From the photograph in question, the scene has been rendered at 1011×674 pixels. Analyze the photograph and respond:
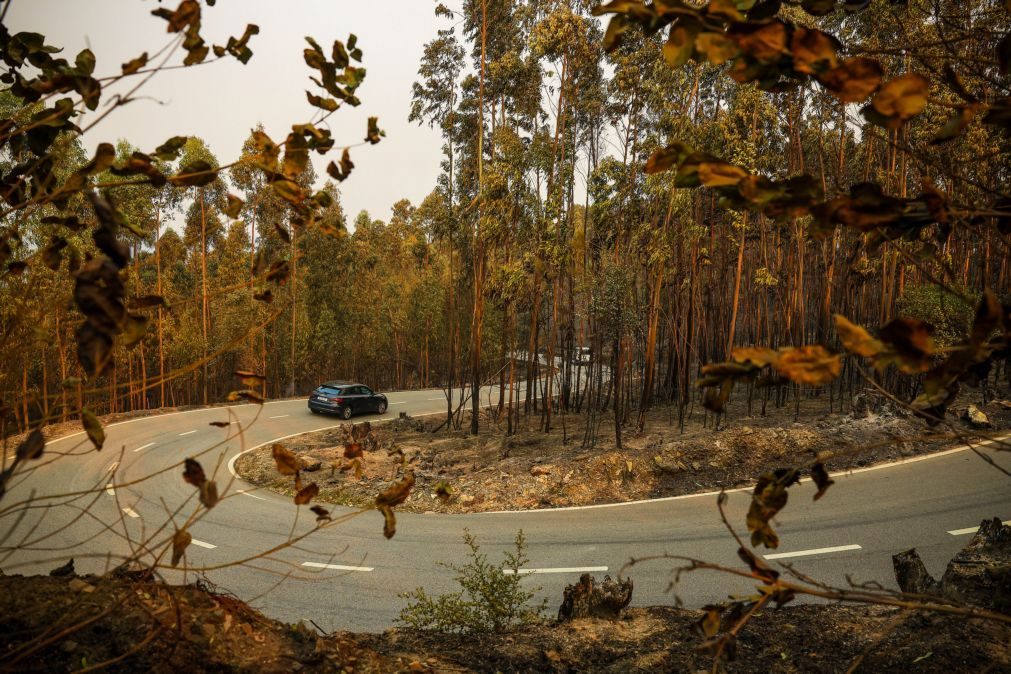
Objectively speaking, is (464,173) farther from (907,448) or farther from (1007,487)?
(1007,487)

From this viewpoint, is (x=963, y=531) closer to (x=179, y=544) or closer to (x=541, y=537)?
(x=541, y=537)

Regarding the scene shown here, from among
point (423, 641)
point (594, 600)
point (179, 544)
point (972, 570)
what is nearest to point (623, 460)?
point (594, 600)

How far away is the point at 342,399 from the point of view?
21.2 m

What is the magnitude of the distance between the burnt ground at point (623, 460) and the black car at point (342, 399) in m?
A: 4.96

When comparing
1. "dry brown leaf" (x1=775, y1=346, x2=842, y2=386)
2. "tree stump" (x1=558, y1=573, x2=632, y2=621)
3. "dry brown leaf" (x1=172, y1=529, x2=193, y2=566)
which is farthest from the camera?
"tree stump" (x1=558, y1=573, x2=632, y2=621)

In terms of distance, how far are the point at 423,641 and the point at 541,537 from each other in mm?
5503

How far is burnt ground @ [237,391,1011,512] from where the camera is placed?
38.2 ft

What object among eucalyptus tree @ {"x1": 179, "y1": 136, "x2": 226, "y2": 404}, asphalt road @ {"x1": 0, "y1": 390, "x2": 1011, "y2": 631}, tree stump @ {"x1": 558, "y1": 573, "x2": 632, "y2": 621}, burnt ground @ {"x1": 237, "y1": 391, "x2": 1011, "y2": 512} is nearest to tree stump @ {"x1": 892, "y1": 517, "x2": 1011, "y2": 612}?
asphalt road @ {"x1": 0, "y1": 390, "x2": 1011, "y2": 631}

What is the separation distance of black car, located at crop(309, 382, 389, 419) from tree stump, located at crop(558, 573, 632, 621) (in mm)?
17619

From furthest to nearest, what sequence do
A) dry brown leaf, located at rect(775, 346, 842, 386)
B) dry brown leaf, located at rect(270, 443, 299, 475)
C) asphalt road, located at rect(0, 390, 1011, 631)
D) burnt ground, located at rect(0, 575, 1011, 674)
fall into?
asphalt road, located at rect(0, 390, 1011, 631) < burnt ground, located at rect(0, 575, 1011, 674) < dry brown leaf, located at rect(270, 443, 299, 475) < dry brown leaf, located at rect(775, 346, 842, 386)

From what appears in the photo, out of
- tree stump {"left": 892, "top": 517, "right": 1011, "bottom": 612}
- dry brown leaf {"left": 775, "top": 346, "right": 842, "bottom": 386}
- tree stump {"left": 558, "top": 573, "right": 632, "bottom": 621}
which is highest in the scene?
dry brown leaf {"left": 775, "top": 346, "right": 842, "bottom": 386}

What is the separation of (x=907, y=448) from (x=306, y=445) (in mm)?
14462

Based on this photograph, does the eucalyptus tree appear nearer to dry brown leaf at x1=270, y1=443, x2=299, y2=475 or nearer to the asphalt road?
the asphalt road

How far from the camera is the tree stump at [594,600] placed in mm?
4516
